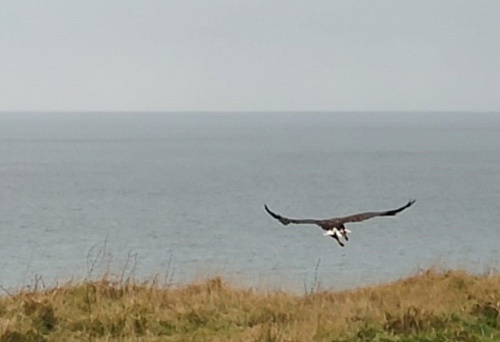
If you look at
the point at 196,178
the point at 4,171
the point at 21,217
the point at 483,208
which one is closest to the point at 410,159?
the point at 196,178

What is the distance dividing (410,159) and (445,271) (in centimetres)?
8078

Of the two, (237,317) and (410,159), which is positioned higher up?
(237,317)

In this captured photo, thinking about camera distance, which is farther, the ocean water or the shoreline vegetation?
the ocean water

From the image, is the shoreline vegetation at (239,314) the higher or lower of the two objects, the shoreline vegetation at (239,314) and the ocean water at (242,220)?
the higher

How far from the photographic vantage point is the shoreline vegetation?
22.4 ft

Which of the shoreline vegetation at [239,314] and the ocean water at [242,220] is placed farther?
the ocean water at [242,220]

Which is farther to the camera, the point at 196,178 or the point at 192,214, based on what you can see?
the point at 196,178

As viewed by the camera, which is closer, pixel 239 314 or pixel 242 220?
pixel 239 314

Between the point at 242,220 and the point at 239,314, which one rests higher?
the point at 239,314

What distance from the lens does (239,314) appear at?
7730 millimetres

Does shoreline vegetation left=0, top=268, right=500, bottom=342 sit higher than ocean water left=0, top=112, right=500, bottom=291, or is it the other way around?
shoreline vegetation left=0, top=268, right=500, bottom=342

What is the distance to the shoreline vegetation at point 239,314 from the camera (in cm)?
684

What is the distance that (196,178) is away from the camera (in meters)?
65.6

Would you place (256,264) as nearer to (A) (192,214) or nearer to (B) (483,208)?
(A) (192,214)
